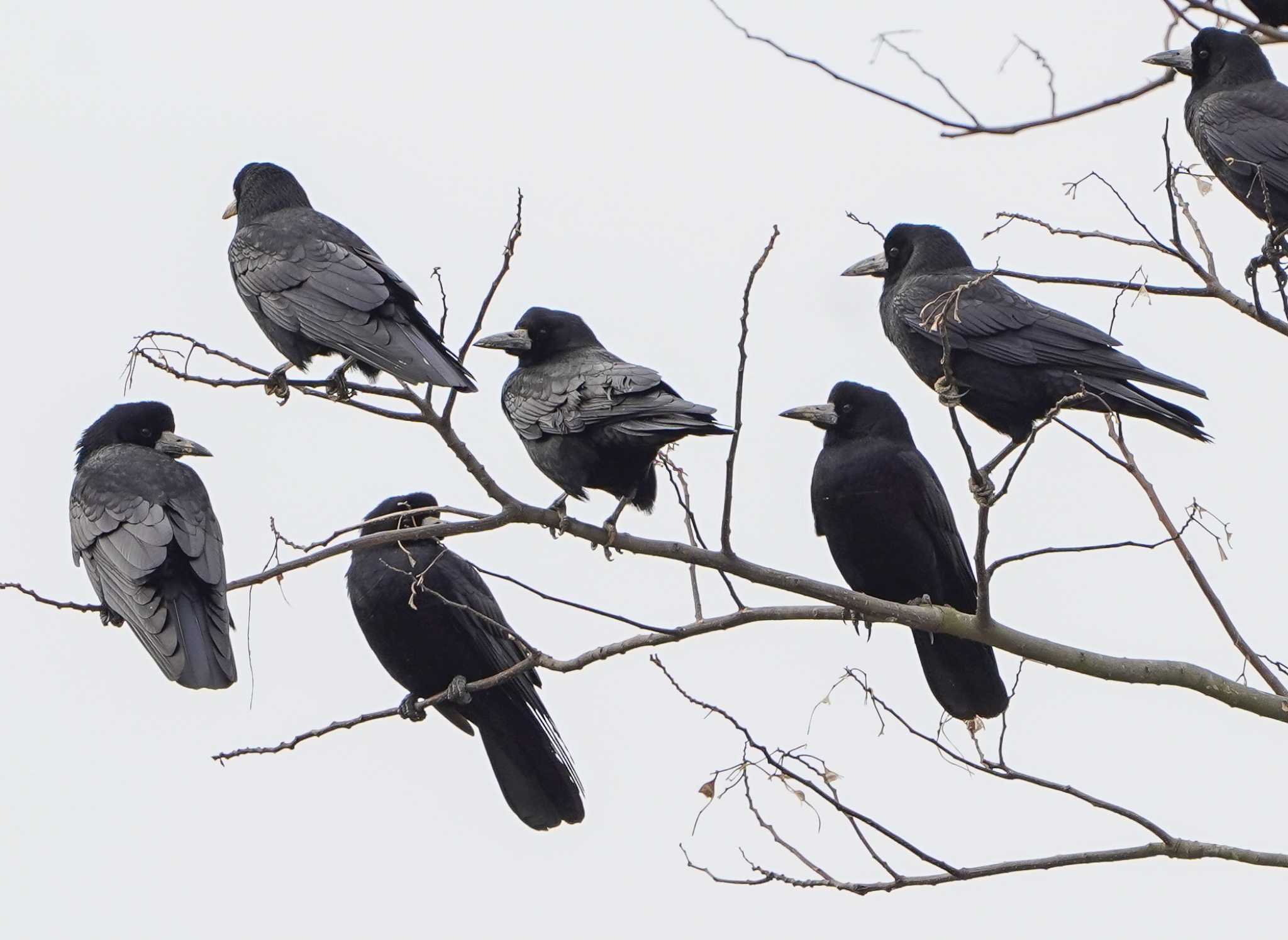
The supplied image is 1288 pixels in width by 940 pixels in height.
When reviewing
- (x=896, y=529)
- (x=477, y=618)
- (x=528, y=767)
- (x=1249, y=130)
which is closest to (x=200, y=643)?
(x=477, y=618)

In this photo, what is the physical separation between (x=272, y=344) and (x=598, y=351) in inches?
62.0

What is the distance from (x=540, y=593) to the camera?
497 centimetres

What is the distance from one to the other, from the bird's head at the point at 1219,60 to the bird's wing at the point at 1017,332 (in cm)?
152

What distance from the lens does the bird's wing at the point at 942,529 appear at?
7082mm

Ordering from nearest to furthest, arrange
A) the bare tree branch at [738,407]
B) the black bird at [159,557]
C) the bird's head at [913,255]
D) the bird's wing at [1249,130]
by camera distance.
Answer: the bare tree branch at [738,407]
the black bird at [159,557]
the bird's wing at [1249,130]
the bird's head at [913,255]

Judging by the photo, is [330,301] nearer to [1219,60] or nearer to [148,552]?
[148,552]

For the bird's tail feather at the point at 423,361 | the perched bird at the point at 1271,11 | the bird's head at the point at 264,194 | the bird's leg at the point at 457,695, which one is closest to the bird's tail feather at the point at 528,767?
Result: the bird's leg at the point at 457,695

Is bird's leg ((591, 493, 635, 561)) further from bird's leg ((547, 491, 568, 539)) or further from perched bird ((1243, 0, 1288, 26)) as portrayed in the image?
perched bird ((1243, 0, 1288, 26))

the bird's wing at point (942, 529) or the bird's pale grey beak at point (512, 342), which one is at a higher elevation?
the bird's pale grey beak at point (512, 342)

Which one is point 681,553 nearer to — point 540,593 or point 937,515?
point 540,593

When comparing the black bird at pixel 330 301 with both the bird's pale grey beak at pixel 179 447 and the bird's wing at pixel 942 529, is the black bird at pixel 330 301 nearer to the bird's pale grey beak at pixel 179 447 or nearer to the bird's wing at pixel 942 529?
the bird's pale grey beak at pixel 179 447

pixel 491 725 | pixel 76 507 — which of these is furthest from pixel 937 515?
pixel 76 507

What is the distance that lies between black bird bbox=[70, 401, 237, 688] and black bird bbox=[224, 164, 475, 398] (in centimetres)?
78

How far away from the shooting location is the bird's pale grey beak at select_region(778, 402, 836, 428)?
742 centimetres
